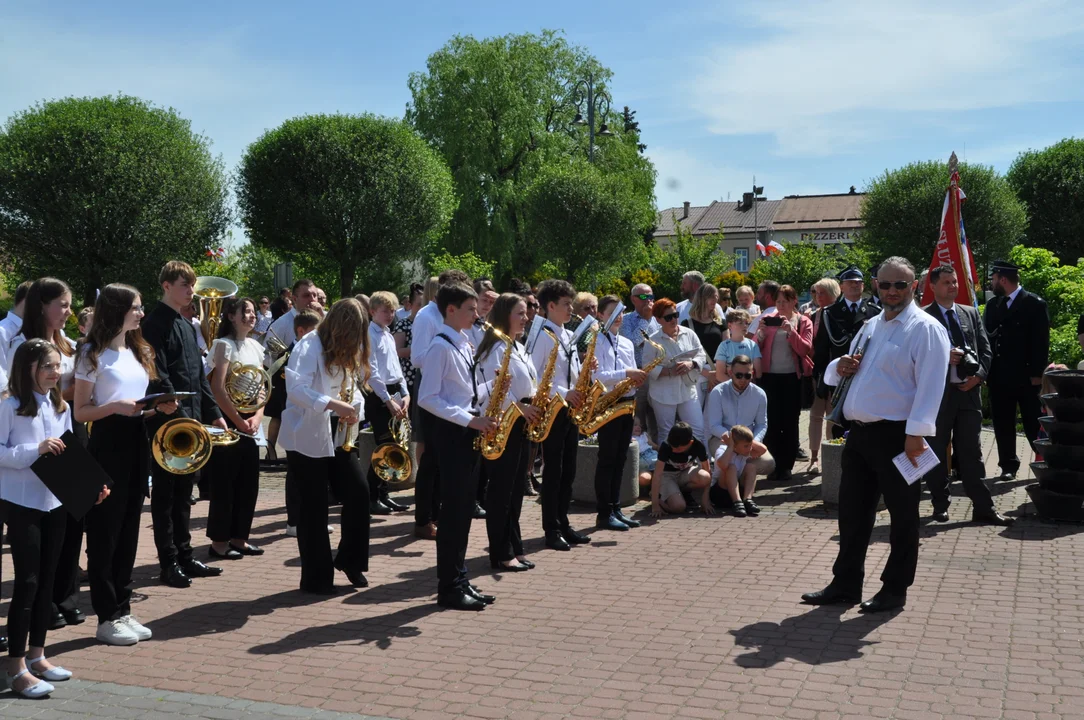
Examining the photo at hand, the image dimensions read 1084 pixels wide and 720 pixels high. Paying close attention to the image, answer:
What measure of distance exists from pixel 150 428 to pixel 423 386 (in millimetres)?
1910

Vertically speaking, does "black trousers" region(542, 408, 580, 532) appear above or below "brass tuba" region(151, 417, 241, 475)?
below

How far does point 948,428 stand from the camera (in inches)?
374

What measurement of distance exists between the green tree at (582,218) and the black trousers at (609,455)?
33.6 meters

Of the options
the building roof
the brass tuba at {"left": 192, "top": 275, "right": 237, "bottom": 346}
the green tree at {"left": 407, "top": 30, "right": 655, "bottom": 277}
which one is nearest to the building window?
the building roof

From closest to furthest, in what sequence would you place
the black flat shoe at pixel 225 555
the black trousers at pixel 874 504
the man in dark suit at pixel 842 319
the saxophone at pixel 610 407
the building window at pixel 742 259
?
the black trousers at pixel 874 504 < the black flat shoe at pixel 225 555 < the saxophone at pixel 610 407 < the man in dark suit at pixel 842 319 < the building window at pixel 742 259

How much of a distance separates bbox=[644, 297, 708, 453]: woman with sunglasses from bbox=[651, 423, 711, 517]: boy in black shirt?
0.77 m

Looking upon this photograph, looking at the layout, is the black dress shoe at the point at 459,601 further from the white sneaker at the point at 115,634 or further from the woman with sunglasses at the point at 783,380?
the woman with sunglasses at the point at 783,380

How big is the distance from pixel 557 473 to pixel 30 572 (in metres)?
4.26

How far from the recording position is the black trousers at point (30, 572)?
16.6 feet

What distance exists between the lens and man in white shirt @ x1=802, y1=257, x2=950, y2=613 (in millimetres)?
6422

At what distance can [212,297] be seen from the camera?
8.52m

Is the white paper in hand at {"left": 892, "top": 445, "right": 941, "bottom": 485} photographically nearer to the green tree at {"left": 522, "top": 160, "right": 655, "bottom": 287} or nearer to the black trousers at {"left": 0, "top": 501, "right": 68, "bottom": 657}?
the black trousers at {"left": 0, "top": 501, "right": 68, "bottom": 657}

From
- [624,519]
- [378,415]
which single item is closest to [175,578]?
[378,415]

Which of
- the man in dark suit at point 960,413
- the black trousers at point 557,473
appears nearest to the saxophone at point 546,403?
the black trousers at point 557,473
